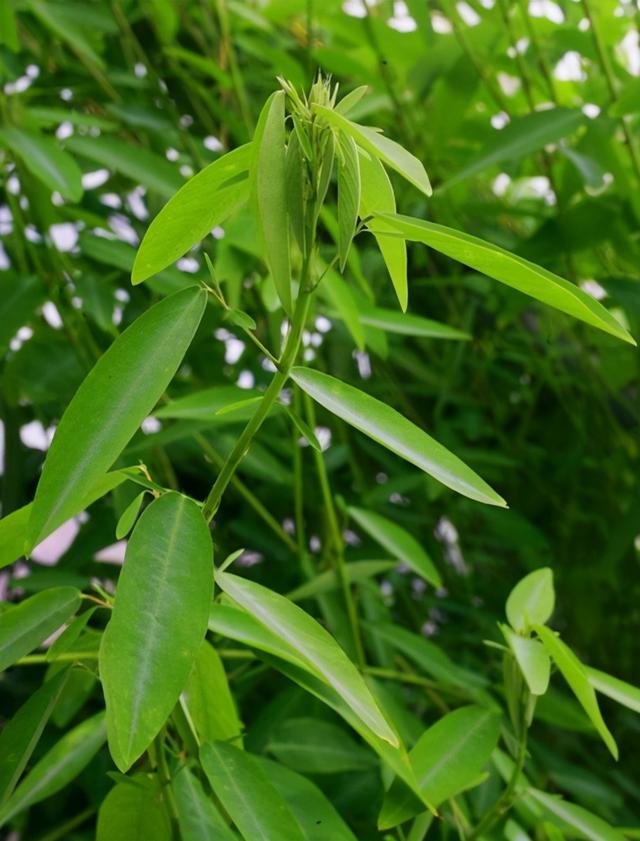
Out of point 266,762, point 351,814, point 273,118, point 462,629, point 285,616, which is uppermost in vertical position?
point 273,118

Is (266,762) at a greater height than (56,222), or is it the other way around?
(56,222)

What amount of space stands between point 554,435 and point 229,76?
1.18ft

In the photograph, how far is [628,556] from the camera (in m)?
0.74

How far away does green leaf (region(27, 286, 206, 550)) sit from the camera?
0.26 metres

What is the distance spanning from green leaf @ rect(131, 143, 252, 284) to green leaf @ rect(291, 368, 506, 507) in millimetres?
49

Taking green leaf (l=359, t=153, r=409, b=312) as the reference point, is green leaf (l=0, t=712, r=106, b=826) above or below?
below

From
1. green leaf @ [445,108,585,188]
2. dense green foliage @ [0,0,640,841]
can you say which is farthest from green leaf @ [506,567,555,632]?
green leaf @ [445,108,585,188]

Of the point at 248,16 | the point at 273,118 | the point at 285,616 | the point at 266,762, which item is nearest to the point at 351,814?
the point at 266,762

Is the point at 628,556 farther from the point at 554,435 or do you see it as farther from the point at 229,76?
the point at 229,76

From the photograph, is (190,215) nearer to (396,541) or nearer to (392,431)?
(392,431)

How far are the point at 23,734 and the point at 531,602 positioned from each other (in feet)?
0.63

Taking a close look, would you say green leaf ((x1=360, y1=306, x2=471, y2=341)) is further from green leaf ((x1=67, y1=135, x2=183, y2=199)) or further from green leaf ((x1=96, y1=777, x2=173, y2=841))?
green leaf ((x1=96, y1=777, x2=173, y2=841))

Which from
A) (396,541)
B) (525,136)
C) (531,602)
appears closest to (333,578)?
(396,541)

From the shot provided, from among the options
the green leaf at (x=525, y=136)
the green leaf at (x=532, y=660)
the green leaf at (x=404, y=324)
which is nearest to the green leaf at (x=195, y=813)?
the green leaf at (x=532, y=660)
